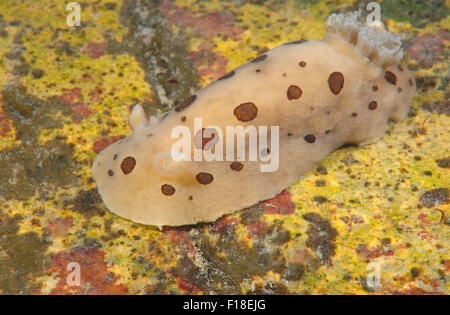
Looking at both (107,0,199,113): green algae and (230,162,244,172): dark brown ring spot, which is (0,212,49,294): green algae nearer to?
(230,162,244,172): dark brown ring spot

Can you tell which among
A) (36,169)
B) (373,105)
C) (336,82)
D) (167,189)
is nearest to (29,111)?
(36,169)

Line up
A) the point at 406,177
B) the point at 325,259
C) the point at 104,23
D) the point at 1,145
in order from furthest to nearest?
the point at 104,23 < the point at 1,145 < the point at 406,177 < the point at 325,259

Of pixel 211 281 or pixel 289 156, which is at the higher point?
pixel 289 156

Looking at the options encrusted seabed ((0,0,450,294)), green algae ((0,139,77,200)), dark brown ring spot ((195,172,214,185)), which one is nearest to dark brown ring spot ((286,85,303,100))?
encrusted seabed ((0,0,450,294))

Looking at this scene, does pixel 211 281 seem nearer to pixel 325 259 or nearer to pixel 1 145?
pixel 325 259

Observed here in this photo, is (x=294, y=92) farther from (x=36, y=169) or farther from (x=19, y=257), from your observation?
(x=19, y=257)
